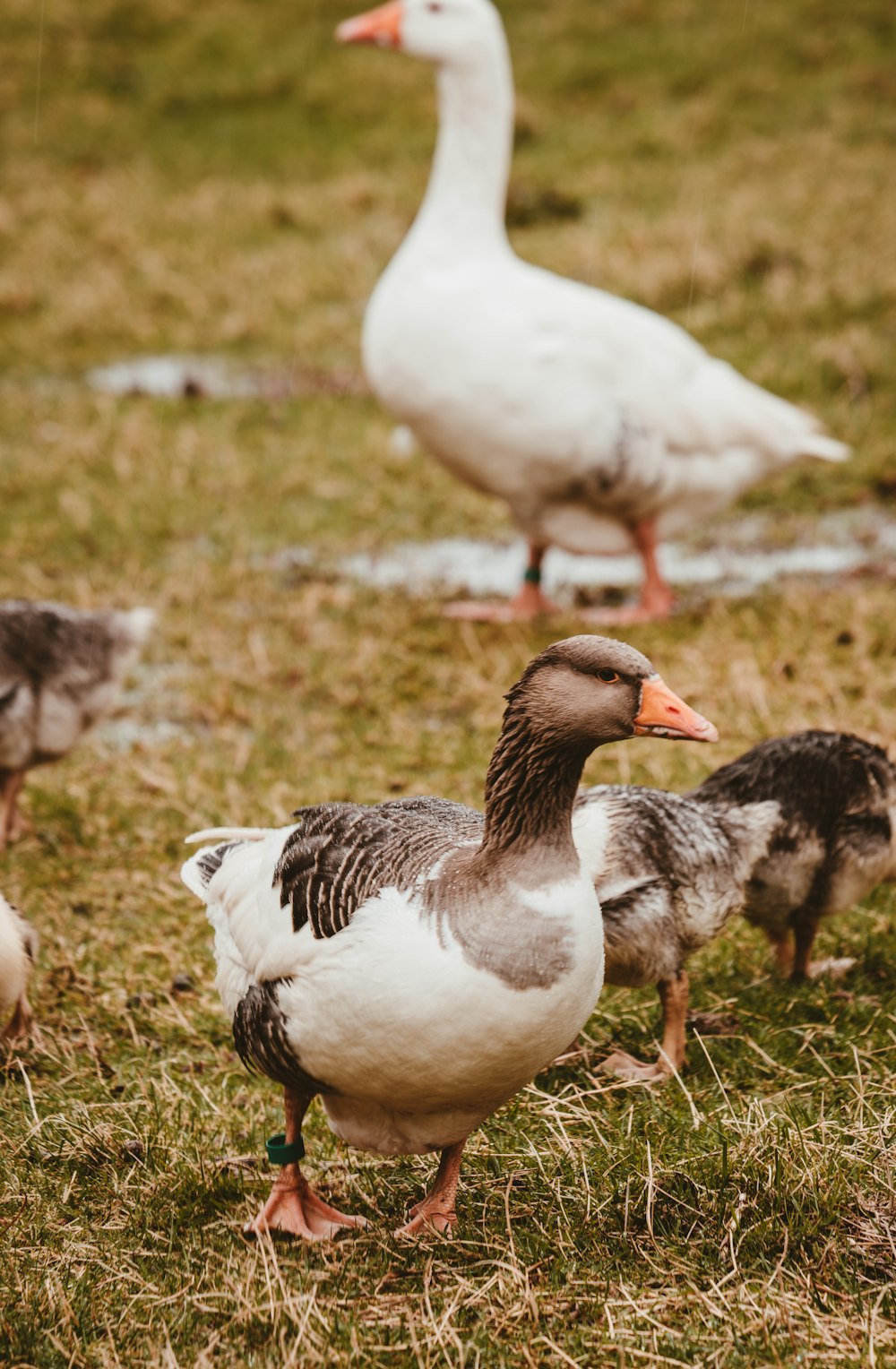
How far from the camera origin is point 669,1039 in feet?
14.0

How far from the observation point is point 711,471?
8.21m

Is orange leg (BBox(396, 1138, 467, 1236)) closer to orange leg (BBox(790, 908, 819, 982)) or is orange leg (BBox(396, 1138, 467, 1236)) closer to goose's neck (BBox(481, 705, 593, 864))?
goose's neck (BBox(481, 705, 593, 864))

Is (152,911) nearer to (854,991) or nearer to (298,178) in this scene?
(854,991)

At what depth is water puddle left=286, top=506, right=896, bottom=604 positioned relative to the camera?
874 cm

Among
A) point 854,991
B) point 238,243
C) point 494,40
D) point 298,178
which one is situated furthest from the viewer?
point 298,178

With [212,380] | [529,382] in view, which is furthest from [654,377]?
[212,380]

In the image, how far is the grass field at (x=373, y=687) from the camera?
3.28 meters

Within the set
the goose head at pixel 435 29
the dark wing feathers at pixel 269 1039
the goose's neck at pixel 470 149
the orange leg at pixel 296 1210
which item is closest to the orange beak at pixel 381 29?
the goose head at pixel 435 29

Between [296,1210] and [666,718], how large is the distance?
147 cm

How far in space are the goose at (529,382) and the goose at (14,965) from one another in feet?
13.5

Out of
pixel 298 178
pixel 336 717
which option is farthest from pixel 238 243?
pixel 336 717

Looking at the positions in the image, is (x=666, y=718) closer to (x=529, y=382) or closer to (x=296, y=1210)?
(x=296, y=1210)

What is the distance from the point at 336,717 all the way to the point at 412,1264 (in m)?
3.87

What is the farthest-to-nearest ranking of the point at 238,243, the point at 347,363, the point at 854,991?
the point at 238,243 → the point at 347,363 → the point at 854,991
